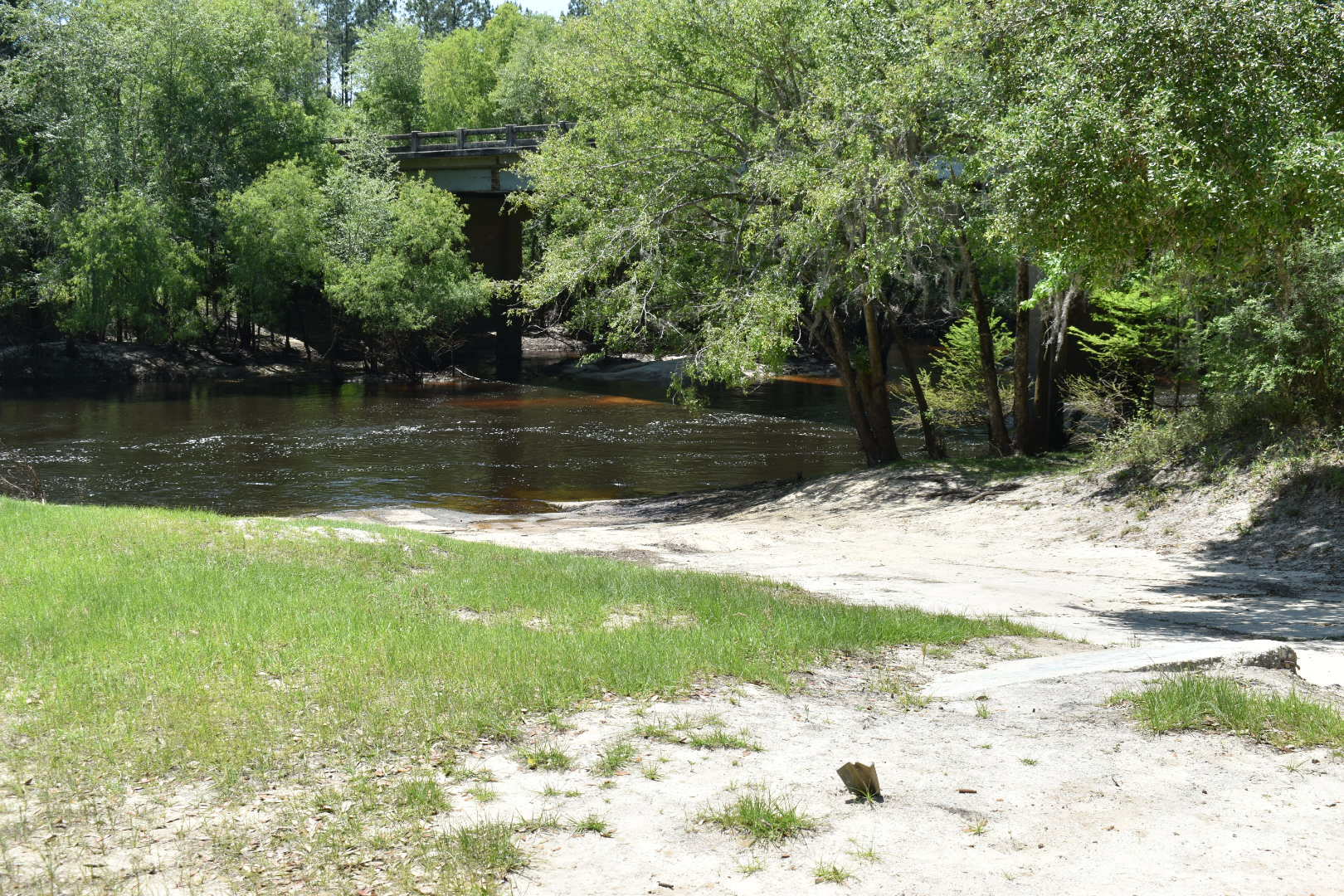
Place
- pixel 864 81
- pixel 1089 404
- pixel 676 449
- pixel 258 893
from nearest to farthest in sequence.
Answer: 1. pixel 258 893
2. pixel 864 81
3. pixel 1089 404
4. pixel 676 449

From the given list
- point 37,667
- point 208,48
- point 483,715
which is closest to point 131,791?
point 483,715

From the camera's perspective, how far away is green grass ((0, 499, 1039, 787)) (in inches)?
257

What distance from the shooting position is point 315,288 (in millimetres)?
55344

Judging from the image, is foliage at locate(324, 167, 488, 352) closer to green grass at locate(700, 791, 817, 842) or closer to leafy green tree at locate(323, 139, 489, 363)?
leafy green tree at locate(323, 139, 489, 363)

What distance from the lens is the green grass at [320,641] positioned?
6516mm

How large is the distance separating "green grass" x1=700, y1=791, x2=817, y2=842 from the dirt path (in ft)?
15.0

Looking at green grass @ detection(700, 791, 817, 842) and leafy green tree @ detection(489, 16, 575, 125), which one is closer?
green grass @ detection(700, 791, 817, 842)

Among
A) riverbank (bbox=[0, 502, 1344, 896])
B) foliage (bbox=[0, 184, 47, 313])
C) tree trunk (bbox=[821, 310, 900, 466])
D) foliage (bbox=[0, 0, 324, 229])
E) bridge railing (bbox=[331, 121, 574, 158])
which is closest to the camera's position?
riverbank (bbox=[0, 502, 1344, 896])

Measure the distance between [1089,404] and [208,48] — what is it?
42759mm

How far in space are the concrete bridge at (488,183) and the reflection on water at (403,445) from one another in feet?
35.7

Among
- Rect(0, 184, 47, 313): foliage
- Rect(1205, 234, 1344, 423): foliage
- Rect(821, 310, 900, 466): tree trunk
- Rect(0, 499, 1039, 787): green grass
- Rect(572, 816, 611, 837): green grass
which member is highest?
Rect(0, 184, 47, 313): foliage

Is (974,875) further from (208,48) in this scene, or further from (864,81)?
(208,48)

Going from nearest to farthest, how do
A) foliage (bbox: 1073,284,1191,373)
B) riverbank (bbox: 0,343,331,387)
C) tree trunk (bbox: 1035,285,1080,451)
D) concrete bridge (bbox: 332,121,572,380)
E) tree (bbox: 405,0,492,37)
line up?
foliage (bbox: 1073,284,1191,373) → tree trunk (bbox: 1035,285,1080,451) → riverbank (bbox: 0,343,331,387) → concrete bridge (bbox: 332,121,572,380) → tree (bbox: 405,0,492,37)

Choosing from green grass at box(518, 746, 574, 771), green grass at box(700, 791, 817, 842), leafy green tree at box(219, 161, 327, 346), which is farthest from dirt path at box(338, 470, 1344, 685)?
leafy green tree at box(219, 161, 327, 346)
